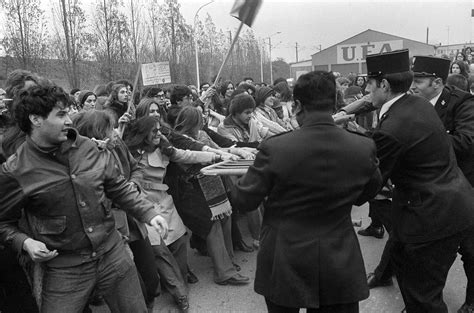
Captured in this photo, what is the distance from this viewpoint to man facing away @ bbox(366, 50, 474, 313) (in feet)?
Result: 9.30

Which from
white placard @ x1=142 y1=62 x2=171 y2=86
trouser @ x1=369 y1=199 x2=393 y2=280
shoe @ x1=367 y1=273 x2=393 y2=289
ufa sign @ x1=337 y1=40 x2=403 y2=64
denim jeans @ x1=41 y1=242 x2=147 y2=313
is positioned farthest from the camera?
ufa sign @ x1=337 y1=40 x2=403 y2=64

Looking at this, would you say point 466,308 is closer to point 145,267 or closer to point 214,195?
point 214,195

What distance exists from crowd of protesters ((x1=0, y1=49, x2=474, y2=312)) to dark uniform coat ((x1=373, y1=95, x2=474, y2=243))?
18 centimetres

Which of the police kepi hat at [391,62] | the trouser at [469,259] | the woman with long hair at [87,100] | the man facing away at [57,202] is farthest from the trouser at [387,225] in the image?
the woman with long hair at [87,100]

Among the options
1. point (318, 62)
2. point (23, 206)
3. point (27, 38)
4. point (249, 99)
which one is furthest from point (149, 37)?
point (318, 62)

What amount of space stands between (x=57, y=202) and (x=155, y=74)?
6.62 meters

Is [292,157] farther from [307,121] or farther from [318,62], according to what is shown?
[318,62]

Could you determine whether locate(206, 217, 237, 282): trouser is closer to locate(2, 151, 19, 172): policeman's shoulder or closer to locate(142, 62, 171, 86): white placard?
locate(2, 151, 19, 172): policeman's shoulder

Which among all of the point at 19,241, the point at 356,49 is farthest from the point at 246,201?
the point at 356,49

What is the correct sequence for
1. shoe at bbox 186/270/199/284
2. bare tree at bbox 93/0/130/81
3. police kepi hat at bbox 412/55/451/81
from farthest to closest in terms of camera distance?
bare tree at bbox 93/0/130/81, shoe at bbox 186/270/199/284, police kepi hat at bbox 412/55/451/81

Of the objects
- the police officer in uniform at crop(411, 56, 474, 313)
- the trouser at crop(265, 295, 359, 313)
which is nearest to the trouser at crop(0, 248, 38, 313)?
the trouser at crop(265, 295, 359, 313)

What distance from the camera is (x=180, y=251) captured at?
169 inches

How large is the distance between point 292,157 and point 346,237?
1.76 feet

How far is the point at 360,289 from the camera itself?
2279 mm
